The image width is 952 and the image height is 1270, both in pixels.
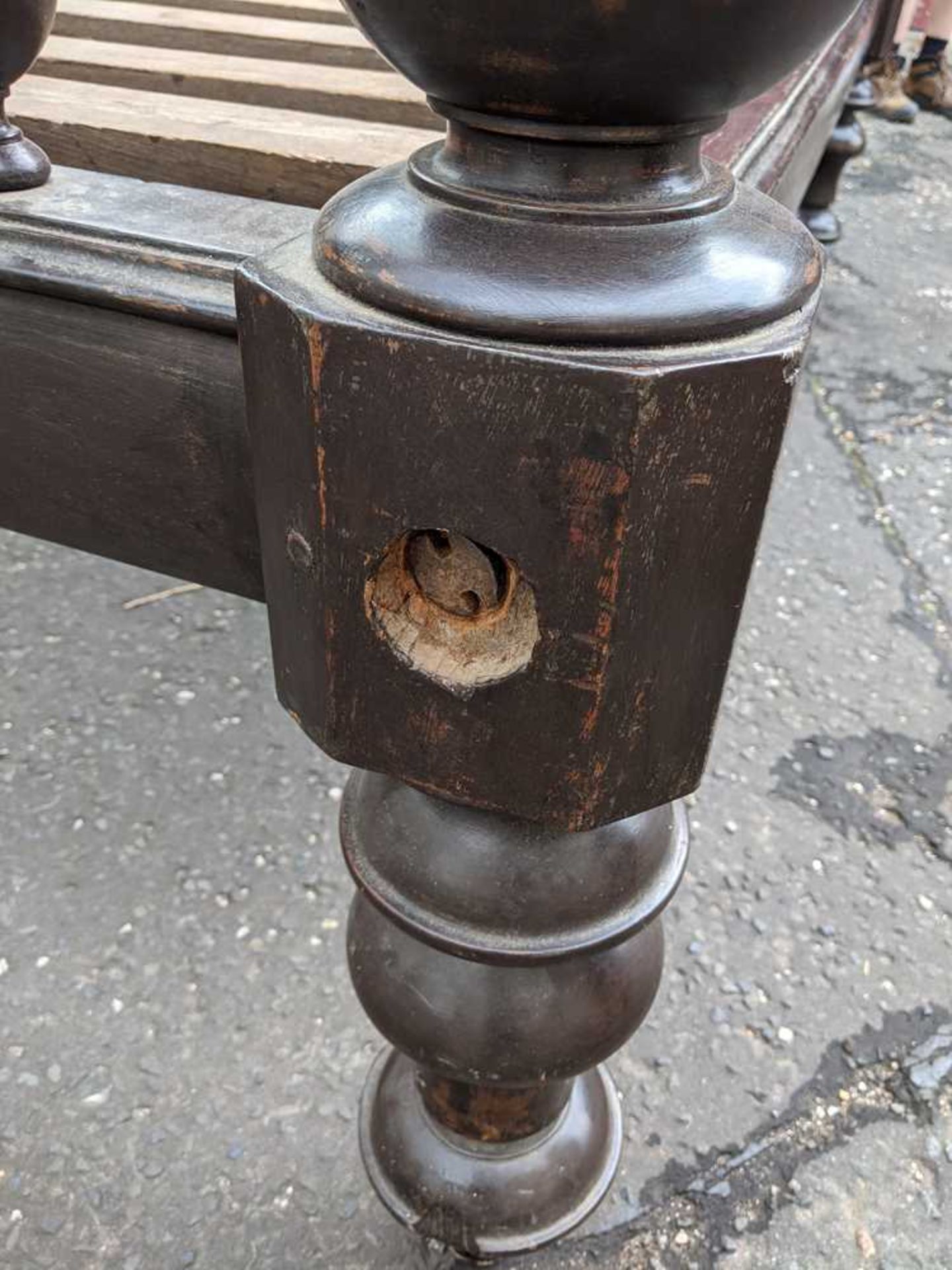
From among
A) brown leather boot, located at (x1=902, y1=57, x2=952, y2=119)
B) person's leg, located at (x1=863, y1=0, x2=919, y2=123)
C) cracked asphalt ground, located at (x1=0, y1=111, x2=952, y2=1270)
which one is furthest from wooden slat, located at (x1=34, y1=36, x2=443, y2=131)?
brown leather boot, located at (x1=902, y1=57, x2=952, y2=119)

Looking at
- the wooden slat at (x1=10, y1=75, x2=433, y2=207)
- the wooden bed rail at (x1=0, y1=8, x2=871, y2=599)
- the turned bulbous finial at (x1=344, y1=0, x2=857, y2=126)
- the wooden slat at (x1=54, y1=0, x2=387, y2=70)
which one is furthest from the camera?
the wooden slat at (x1=54, y1=0, x2=387, y2=70)

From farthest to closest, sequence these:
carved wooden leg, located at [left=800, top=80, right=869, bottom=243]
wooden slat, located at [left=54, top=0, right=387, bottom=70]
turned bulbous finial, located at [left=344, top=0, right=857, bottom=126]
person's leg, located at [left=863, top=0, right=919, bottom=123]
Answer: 1. person's leg, located at [left=863, top=0, right=919, bottom=123]
2. carved wooden leg, located at [left=800, top=80, right=869, bottom=243]
3. wooden slat, located at [left=54, top=0, right=387, bottom=70]
4. turned bulbous finial, located at [left=344, top=0, right=857, bottom=126]

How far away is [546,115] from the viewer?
362 millimetres

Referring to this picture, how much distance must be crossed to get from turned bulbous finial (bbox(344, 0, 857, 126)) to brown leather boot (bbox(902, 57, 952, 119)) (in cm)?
418

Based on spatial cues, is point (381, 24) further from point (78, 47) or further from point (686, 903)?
point (686, 903)

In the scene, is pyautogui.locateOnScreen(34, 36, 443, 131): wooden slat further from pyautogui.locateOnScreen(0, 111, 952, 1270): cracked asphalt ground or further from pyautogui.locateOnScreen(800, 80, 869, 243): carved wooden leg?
pyautogui.locateOnScreen(800, 80, 869, 243): carved wooden leg

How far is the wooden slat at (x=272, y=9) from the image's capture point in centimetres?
107

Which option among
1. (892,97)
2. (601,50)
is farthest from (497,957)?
(892,97)

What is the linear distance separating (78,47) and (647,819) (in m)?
0.82

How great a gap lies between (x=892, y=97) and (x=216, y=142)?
368 cm

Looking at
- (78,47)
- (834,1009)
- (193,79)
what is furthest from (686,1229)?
(78,47)

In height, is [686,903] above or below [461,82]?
below

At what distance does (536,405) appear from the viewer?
0.37 metres

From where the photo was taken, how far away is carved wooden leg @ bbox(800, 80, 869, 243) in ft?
7.94
